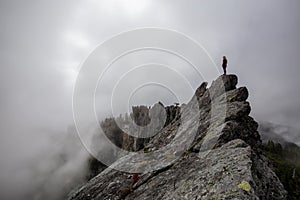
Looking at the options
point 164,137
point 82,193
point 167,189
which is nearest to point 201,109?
point 164,137

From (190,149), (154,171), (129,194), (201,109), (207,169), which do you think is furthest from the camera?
(201,109)

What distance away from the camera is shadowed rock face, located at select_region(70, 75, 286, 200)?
9.91 m

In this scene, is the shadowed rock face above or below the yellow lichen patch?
above

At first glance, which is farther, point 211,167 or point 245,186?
point 211,167

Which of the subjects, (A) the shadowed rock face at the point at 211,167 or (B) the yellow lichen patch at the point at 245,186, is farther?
(A) the shadowed rock face at the point at 211,167

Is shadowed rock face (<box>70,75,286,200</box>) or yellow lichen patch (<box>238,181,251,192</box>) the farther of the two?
shadowed rock face (<box>70,75,286,200</box>)

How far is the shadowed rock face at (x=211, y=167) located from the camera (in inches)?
390

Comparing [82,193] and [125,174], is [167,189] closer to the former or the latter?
[125,174]

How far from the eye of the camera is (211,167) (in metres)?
11.6

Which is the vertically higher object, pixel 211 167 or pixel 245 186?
pixel 211 167

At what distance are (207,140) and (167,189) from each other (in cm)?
508

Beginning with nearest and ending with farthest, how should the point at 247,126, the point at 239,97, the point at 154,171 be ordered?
1. the point at 154,171
2. the point at 247,126
3. the point at 239,97

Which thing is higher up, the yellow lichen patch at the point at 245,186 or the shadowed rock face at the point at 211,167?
the shadowed rock face at the point at 211,167

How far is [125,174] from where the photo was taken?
15.9m
